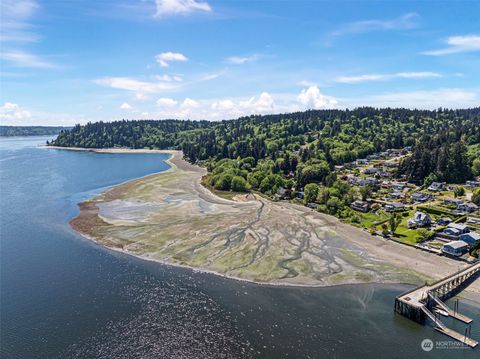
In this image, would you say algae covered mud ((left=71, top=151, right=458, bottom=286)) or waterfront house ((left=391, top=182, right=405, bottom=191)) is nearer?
algae covered mud ((left=71, top=151, right=458, bottom=286))

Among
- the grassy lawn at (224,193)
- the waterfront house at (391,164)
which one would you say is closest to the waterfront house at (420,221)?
the grassy lawn at (224,193)

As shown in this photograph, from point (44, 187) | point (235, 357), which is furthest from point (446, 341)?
point (44, 187)

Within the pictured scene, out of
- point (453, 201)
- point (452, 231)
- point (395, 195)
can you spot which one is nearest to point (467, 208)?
point (453, 201)

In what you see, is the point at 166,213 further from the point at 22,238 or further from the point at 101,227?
the point at 22,238

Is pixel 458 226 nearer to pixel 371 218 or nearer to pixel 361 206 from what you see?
pixel 371 218

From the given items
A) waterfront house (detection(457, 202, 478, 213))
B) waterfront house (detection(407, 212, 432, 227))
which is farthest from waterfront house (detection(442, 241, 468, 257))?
waterfront house (detection(457, 202, 478, 213))

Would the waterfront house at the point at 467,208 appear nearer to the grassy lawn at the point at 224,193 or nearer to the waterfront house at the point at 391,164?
the waterfront house at the point at 391,164

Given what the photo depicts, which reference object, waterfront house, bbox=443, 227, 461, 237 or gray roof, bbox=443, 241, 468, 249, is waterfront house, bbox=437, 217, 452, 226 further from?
gray roof, bbox=443, 241, 468, 249
